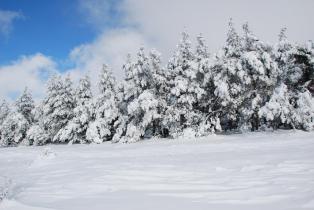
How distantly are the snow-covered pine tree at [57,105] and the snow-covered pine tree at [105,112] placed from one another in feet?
21.7

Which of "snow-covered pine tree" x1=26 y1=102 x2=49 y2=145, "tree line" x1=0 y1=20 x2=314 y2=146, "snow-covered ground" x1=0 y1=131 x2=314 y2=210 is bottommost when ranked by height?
"snow-covered ground" x1=0 y1=131 x2=314 y2=210

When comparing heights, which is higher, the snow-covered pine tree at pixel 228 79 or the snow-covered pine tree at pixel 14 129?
the snow-covered pine tree at pixel 228 79

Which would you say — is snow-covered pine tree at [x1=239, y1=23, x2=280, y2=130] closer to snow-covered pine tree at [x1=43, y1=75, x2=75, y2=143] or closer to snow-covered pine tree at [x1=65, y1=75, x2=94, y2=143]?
snow-covered pine tree at [x1=65, y1=75, x2=94, y2=143]

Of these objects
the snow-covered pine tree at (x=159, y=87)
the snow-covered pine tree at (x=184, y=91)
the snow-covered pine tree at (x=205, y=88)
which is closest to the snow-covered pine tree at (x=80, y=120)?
the snow-covered pine tree at (x=159, y=87)

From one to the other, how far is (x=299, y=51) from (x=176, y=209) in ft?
85.5

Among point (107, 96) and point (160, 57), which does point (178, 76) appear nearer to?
point (160, 57)

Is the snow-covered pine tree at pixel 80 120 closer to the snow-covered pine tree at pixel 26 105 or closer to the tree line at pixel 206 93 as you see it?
the tree line at pixel 206 93

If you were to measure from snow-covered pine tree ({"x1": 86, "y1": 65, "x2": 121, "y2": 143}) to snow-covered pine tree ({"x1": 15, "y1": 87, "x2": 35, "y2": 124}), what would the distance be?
16.5 meters

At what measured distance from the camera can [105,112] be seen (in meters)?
36.4

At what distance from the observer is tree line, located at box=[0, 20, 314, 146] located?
1125 inches

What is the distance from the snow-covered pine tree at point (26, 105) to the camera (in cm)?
4900

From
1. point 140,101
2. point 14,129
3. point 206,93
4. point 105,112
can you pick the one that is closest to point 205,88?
point 206,93

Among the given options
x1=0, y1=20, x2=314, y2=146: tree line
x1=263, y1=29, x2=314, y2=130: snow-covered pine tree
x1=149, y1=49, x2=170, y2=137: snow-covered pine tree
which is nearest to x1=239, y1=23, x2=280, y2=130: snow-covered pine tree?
x1=0, y1=20, x2=314, y2=146: tree line

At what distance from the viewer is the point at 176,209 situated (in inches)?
246
